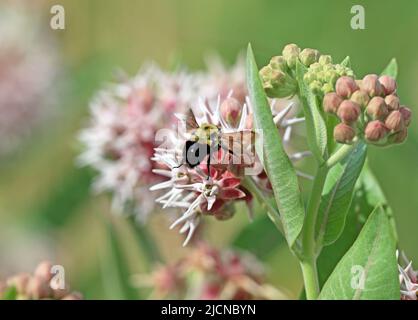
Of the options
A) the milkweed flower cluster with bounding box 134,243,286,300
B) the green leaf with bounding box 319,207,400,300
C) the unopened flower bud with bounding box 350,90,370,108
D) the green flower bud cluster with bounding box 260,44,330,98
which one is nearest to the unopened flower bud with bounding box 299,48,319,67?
the green flower bud cluster with bounding box 260,44,330,98

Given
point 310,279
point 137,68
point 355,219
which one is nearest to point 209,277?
point 355,219

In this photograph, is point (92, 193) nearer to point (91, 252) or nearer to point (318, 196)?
point (91, 252)

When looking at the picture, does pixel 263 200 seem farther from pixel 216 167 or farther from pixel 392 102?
pixel 392 102

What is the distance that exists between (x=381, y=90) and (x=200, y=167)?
32 centimetres

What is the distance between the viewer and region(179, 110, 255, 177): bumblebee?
1489mm

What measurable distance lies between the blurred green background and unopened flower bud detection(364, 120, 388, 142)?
1231mm

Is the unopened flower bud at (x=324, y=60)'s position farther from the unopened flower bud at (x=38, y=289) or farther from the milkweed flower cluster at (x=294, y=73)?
the unopened flower bud at (x=38, y=289)

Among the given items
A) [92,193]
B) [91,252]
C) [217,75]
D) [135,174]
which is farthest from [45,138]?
[135,174]

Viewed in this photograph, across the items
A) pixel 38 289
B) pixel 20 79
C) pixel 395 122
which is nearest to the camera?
pixel 395 122

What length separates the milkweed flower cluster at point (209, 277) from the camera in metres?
2.04

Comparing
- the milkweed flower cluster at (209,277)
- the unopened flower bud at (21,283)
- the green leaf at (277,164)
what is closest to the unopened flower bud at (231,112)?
the green leaf at (277,164)

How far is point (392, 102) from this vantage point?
1.41 metres

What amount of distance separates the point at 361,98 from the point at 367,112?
2cm
